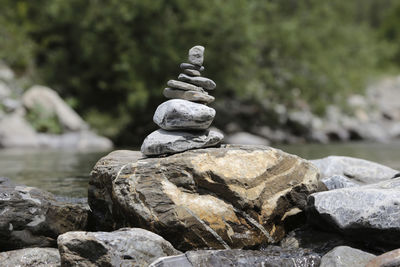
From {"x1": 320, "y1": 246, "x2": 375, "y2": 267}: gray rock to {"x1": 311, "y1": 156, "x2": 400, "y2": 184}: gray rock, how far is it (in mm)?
2598

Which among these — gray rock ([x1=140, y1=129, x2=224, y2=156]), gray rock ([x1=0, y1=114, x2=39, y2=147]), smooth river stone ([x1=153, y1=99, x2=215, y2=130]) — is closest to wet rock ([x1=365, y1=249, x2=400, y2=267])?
gray rock ([x1=140, y1=129, x2=224, y2=156])

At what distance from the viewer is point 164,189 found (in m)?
5.09

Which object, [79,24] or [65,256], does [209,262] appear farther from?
[79,24]

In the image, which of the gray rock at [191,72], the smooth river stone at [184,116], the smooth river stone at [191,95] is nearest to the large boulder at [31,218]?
the smooth river stone at [184,116]

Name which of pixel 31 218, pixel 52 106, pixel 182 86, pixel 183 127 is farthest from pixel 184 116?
pixel 52 106

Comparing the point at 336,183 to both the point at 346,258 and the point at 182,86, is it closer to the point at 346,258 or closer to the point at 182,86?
the point at 346,258

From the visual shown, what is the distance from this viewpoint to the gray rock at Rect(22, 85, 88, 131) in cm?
2069

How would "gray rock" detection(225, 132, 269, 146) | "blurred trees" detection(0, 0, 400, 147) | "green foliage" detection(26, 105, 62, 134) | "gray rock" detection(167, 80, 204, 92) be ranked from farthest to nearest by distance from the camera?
"gray rock" detection(225, 132, 269, 146) < "blurred trees" detection(0, 0, 400, 147) < "green foliage" detection(26, 105, 62, 134) < "gray rock" detection(167, 80, 204, 92)

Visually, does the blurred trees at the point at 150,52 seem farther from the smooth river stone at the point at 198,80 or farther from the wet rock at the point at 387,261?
the wet rock at the point at 387,261

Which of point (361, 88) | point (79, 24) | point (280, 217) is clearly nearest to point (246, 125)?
point (361, 88)

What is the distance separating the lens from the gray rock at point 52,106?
20.7 m

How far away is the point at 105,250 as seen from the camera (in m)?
4.32

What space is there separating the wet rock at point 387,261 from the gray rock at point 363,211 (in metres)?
0.47

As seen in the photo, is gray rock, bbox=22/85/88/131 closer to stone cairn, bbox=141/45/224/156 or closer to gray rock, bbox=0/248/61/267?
stone cairn, bbox=141/45/224/156
